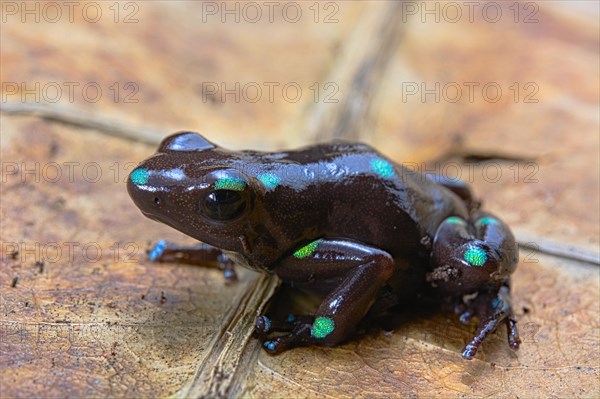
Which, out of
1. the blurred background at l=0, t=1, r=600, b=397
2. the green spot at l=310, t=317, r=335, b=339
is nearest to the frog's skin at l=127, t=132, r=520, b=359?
the green spot at l=310, t=317, r=335, b=339

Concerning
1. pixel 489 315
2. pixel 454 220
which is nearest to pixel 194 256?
pixel 454 220

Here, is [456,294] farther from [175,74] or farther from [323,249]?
[175,74]

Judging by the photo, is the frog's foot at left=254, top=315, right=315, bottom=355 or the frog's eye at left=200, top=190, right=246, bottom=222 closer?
the frog's foot at left=254, top=315, right=315, bottom=355

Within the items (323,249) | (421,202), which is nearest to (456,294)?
(421,202)

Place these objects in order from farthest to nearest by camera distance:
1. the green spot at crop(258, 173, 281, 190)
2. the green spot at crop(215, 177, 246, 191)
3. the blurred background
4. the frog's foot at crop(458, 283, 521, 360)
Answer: the green spot at crop(258, 173, 281, 190) → the frog's foot at crop(458, 283, 521, 360) → the green spot at crop(215, 177, 246, 191) → the blurred background

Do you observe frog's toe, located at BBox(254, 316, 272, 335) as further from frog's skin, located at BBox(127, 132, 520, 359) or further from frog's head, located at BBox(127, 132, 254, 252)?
frog's head, located at BBox(127, 132, 254, 252)

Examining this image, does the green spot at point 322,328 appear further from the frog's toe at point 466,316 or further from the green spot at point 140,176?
the green spot at point 140,176

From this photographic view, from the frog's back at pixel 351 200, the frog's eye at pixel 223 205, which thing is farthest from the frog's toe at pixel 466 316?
the frog's eye at pixel 223 205
